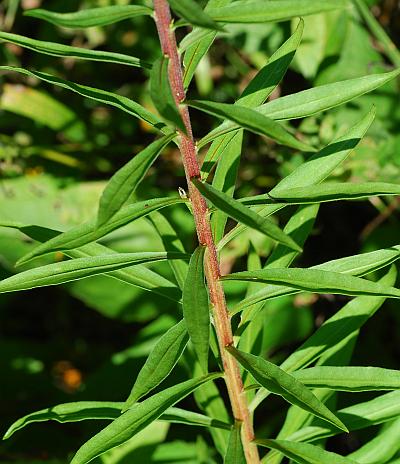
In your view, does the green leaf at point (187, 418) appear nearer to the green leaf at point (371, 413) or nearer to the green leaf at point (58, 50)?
the green leaf at point (371, 413)

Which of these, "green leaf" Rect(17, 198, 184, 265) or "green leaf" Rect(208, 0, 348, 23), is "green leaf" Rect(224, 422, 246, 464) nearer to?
Result: "green leaf" Rect(17, 198, 184, 265)

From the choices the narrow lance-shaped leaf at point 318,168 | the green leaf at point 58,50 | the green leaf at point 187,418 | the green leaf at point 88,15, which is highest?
the green leaf at point 58,50

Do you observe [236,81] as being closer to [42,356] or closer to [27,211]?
[27,211]

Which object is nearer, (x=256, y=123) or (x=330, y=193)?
(x=256, y=123)

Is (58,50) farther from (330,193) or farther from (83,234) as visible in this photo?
(330,193)

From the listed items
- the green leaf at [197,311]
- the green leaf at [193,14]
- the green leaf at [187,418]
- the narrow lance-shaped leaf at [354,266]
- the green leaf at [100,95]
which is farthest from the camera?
the green leaf at [187,418]

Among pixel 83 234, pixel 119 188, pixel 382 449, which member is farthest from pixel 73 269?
pixel 382 449

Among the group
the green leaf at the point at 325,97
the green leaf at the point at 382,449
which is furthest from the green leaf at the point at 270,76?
the green leaf at the point at 382,449

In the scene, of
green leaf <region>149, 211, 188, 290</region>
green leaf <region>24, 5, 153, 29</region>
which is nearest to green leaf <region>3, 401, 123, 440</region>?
green leaf <region>149, 211, 188, 290</region>
